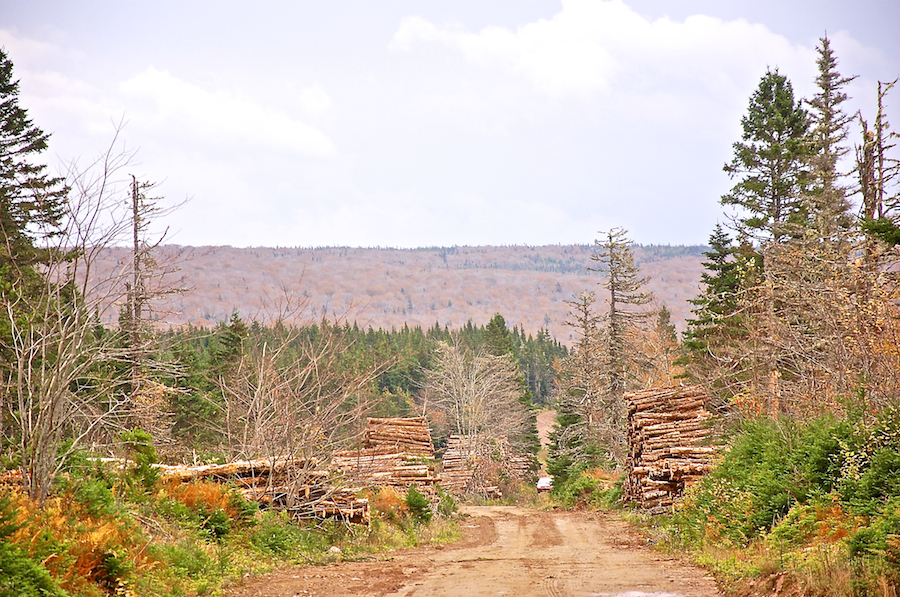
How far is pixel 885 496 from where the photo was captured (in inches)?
361

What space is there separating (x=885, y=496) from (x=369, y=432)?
1758 cm

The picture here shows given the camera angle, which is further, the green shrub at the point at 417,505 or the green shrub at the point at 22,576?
the green shrub at the point at 417,505

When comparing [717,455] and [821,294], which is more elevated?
[821,294]

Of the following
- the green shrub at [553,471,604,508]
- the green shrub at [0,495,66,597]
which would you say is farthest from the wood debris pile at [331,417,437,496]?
the green shrub at [0,495,66,597]

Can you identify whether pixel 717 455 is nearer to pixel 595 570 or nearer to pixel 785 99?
pixel 595 570

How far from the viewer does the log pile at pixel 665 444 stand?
59.4 feet

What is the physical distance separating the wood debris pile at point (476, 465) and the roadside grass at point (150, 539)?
2403cm

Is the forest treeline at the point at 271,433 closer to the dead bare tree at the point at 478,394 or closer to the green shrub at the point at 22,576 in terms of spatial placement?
the green shrub at the point at 22,576

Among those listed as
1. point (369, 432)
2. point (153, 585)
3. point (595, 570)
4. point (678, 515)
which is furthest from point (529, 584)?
point (369, 432)

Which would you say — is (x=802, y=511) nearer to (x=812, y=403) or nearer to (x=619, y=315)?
(x=812, y=403)

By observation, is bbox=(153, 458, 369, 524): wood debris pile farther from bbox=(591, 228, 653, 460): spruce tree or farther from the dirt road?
bbox=(591, 228, 653, 460): spruce tree

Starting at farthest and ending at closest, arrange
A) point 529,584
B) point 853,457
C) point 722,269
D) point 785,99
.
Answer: point 722,269
point 785,99
point 853,457
point 529,584

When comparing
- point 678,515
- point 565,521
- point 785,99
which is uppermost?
point 785,99

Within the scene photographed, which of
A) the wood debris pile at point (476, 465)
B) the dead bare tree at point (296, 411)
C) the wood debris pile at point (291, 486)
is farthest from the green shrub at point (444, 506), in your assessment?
the wood debris pile at point (476, 465)
